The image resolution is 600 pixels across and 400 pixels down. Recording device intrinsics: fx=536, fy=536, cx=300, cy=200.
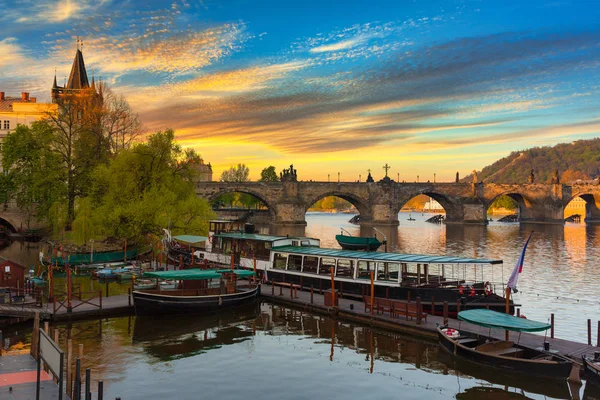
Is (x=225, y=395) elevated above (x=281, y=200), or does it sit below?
below

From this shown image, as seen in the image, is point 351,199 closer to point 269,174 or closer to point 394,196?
point 394,196

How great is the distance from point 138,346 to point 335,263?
1320 cm

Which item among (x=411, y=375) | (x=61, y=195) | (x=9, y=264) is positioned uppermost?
(x=61, y=195)

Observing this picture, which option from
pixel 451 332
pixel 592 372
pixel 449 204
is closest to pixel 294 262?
pixel 451 332

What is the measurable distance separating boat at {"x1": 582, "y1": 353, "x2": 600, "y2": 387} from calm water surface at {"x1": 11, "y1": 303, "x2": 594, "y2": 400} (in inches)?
18.9

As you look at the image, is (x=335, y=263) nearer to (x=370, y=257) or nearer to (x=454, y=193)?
(x=370, y=257)

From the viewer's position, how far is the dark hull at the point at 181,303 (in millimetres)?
27016

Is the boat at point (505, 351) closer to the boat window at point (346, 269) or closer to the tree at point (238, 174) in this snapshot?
the boat window at point (346, 269)

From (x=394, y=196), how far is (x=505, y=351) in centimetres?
9393

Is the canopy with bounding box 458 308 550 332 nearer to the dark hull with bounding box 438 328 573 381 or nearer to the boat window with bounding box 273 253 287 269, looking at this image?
the dark hull with bounding box 438 328 573 381

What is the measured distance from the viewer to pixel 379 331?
987 inches

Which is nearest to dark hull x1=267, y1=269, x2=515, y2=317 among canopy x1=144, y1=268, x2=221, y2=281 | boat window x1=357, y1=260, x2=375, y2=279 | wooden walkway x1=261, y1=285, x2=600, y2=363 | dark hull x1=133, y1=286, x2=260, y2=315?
boat window x1=357, y1=260, x2=375, y2=279

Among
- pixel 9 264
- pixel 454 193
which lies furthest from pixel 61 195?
pixel 454 193

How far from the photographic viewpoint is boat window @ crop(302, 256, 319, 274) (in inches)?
1303
